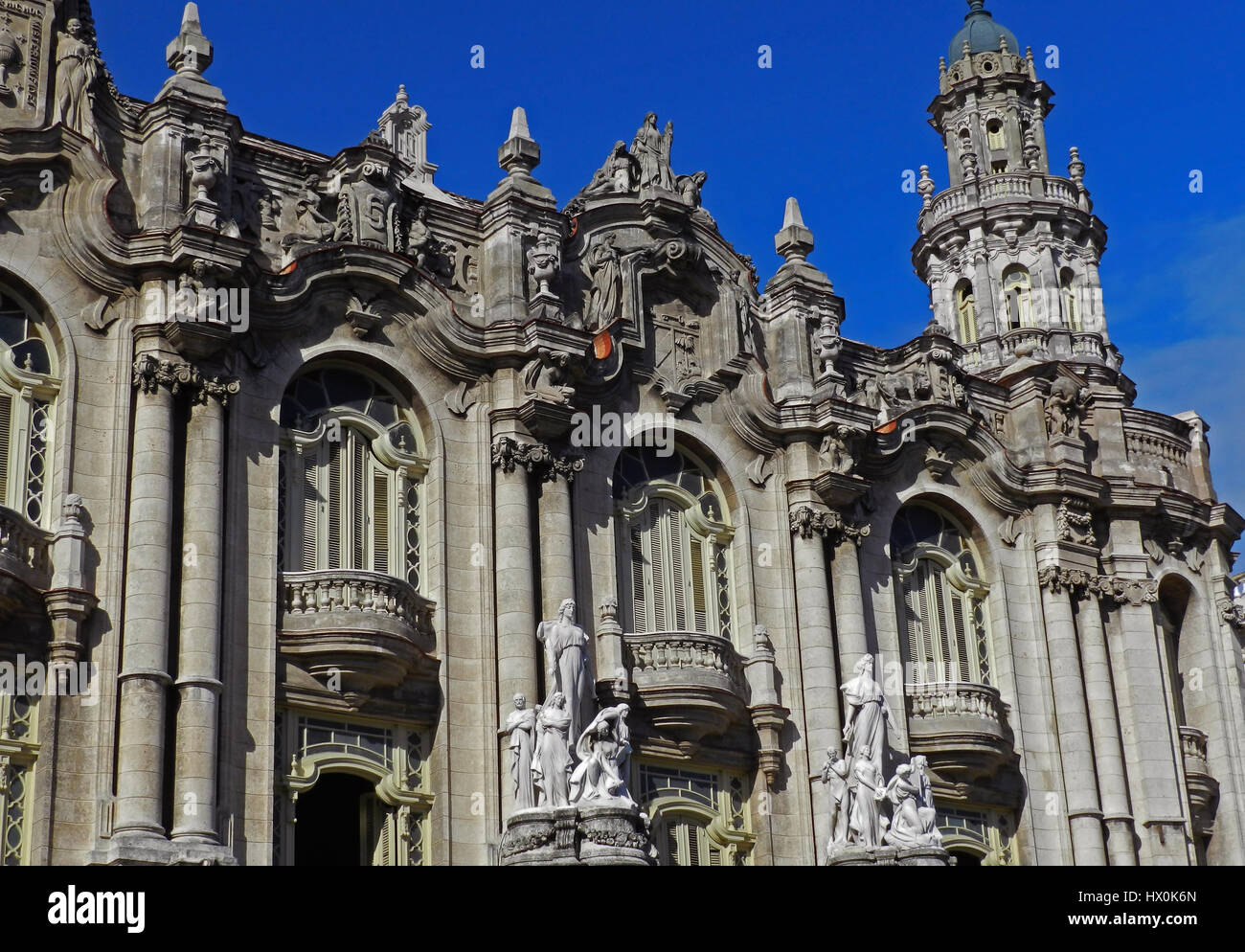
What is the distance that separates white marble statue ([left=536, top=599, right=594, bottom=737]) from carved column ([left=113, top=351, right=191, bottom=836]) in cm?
502

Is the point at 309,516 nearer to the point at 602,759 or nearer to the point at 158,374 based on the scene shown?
the point at 158,374

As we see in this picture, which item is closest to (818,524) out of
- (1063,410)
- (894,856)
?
(894,856)

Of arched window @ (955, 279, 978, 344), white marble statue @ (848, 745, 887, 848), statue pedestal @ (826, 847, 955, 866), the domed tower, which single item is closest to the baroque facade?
white marble statue @ (848, 745, 887, 848)

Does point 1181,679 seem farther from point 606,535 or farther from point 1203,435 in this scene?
point 606,535

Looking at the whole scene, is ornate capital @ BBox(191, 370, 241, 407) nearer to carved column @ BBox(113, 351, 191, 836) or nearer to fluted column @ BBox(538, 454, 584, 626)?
carved column @ BBox(113, 351, 191, 836)

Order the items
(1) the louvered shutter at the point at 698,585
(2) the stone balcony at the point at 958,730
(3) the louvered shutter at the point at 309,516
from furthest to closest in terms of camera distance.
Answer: (2) the stone balcony at the point at 958,730 → (1) the louvered shutter at the point at 698,585 → (3) the louvered shutter at the point at 309,516

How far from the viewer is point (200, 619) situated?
24.3 metres

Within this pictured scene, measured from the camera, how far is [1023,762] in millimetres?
32500

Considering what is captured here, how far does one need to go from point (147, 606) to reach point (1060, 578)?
56.3ft

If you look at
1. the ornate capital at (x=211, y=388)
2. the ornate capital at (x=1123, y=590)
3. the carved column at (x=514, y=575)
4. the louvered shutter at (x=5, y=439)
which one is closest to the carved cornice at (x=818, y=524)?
the carved column at (x=514, y=575)

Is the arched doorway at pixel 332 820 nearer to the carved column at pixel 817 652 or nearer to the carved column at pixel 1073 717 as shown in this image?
the carved column at pixel 817 652

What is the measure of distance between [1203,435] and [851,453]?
1047 cm

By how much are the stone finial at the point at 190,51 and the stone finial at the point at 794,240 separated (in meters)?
10.7

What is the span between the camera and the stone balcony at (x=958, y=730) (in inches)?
1222
